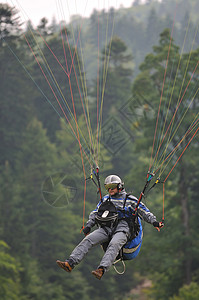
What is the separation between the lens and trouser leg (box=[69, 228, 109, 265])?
8.59 meters

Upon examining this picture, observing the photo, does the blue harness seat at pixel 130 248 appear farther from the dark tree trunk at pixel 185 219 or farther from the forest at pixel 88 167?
the dark tree trunk at pixel 185 219

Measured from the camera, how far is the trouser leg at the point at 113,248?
27.8 feet

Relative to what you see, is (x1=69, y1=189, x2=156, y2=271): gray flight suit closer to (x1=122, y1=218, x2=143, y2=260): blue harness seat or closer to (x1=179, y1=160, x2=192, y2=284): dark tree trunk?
(x1=122, y1=218, x2=143, y2=260): blue harness seat

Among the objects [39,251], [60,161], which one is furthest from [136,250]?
[60,161]

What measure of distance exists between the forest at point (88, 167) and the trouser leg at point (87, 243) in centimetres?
550

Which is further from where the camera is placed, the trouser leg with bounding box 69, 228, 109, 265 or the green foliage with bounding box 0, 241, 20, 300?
the green foliage with bounding box 0, 241, 20, 300

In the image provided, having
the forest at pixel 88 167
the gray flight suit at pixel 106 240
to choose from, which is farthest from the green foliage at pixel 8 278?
the gray flight suit at pixel 106 240

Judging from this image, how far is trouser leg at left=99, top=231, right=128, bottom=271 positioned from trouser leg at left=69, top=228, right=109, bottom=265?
24cm

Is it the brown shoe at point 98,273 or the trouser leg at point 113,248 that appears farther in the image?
the trouser leg at point 113,248

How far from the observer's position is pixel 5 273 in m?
30.6

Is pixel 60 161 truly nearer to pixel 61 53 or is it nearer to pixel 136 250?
pixel 61 53

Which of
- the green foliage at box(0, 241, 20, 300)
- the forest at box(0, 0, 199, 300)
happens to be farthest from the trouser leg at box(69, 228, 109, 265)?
the green foliage at box(0, 241, 20, 300)

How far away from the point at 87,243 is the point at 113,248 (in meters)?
0.47

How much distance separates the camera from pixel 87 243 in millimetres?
8945
